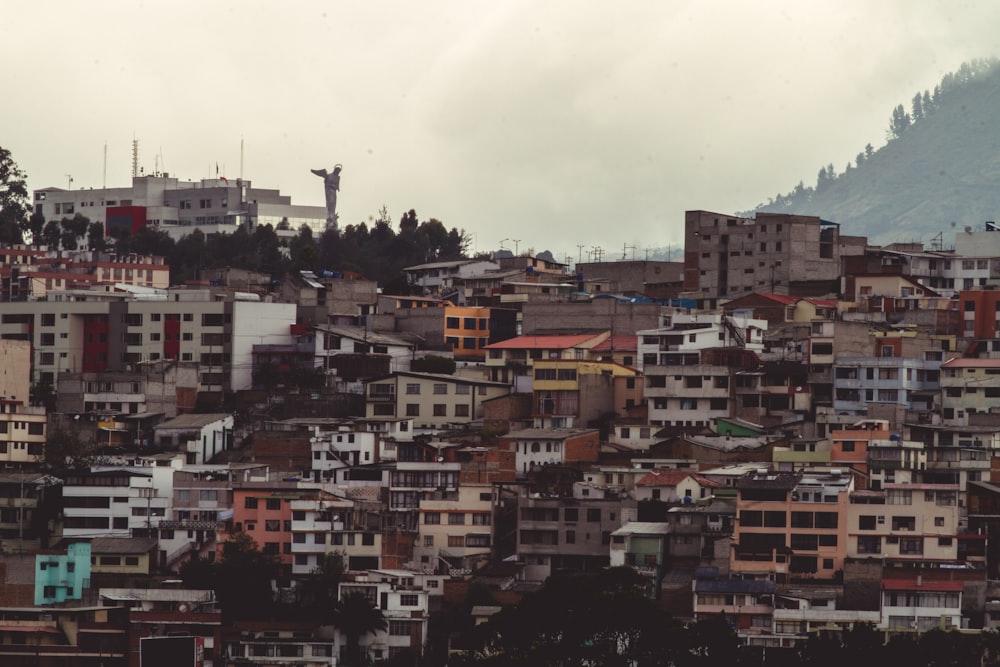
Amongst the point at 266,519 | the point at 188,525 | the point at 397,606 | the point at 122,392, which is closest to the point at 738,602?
the point at 397,606

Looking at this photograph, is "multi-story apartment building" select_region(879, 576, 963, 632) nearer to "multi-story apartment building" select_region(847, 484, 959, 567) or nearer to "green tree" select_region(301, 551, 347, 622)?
"multi-story apartment building" select_region(847, 484, 959, 567)

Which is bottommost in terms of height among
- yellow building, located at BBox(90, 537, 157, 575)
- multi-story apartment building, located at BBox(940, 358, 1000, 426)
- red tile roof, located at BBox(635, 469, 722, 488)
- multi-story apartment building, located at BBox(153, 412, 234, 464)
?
yellow building, located at BBox(90, 537, 157, 575)

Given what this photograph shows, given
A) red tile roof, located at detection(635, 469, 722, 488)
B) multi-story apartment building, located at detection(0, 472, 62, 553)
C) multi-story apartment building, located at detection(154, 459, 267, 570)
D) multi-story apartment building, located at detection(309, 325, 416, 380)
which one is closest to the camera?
red tile roof, located at detection(635, 469, 722, 488)

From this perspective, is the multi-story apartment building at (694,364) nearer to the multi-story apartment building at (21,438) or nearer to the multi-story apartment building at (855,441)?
the multi-story apartment building at (855,441)

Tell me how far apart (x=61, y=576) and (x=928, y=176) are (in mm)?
125003

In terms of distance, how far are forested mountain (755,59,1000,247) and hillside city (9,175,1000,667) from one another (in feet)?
248

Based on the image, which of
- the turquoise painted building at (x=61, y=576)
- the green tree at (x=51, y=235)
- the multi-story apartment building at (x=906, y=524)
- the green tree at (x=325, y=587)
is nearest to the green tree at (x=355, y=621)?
the green tree at (x=325, y=587)

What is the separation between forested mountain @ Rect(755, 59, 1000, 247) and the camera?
15562cm

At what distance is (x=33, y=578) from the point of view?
170ft

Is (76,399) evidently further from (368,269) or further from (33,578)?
(368,269)


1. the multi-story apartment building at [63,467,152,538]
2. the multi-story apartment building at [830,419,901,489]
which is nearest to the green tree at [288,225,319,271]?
the multi-story apartment building at [63,467,152,538]

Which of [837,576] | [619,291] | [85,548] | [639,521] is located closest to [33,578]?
[85,548]

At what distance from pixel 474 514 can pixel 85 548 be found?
31.7 ft

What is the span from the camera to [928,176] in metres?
168
